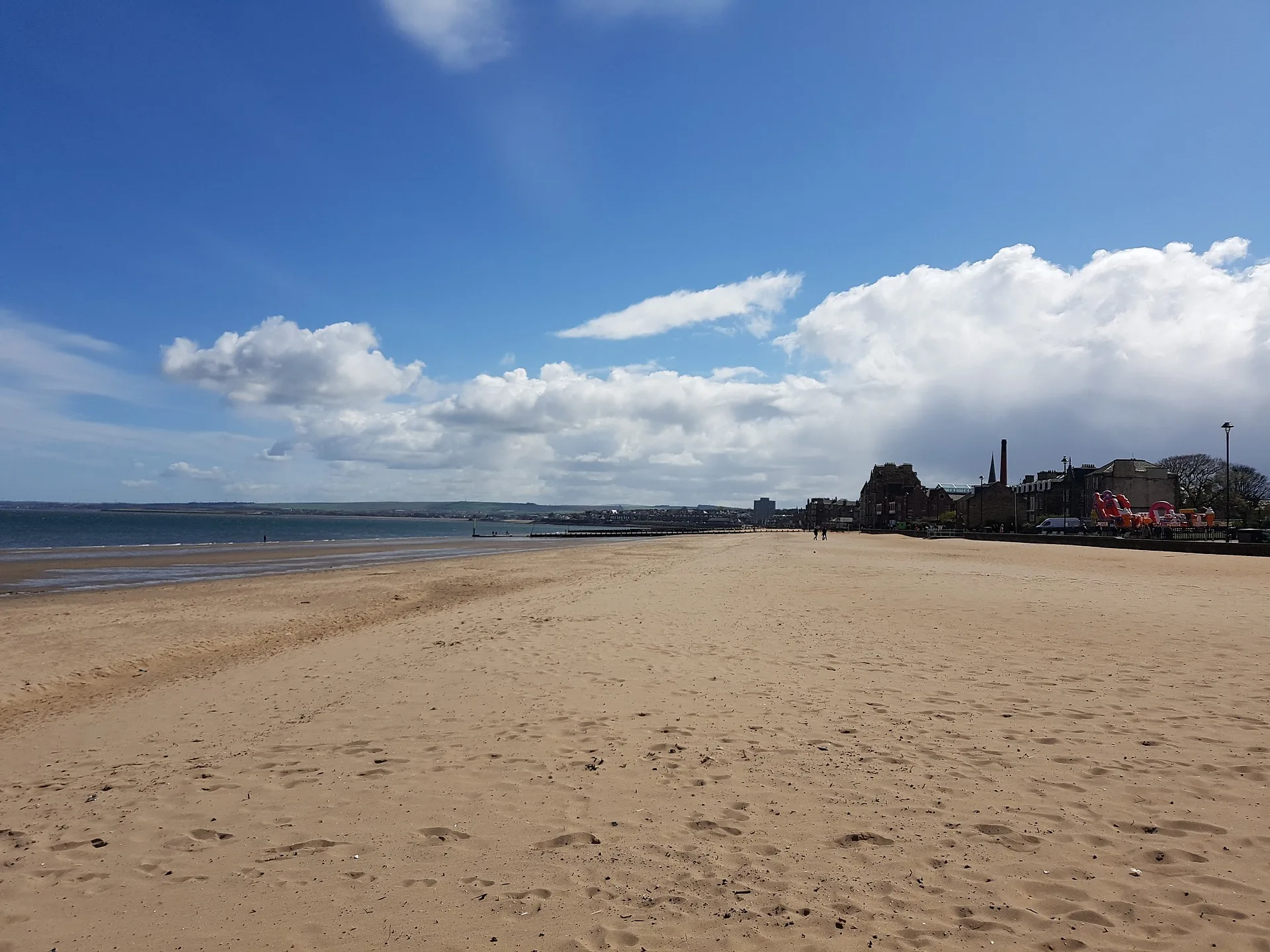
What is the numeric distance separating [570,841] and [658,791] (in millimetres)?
999

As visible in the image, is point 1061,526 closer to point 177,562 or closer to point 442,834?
point 177,562

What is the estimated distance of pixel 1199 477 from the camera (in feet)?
291

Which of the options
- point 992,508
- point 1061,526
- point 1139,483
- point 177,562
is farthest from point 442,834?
point 992,508

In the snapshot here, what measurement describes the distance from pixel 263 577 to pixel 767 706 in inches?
1183

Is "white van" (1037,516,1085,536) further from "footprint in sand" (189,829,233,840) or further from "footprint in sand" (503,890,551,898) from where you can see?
"footprint in sand" (189,829,233,840)

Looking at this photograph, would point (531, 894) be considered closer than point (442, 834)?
Yes

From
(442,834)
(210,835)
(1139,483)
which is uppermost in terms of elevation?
(1139,483)

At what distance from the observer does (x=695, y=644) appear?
11.6 meters

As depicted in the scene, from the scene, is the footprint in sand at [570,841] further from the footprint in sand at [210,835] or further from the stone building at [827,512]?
the stone building at [827,512]

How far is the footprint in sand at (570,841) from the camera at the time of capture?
4.89 m

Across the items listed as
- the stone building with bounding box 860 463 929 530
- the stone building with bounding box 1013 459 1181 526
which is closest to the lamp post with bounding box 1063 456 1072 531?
the stone building with bounding box 1013 459 1181 526

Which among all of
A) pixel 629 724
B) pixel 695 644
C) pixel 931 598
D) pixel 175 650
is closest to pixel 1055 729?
pixel 629 724

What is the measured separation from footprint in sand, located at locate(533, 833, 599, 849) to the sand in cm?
3

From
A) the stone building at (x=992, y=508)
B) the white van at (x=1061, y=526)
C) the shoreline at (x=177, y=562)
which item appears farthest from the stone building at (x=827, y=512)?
the shoreline at (x=177, y=562)
